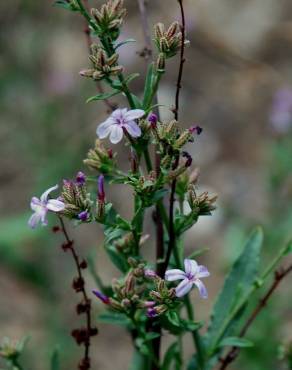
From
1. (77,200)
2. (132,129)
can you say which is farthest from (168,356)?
(132,129)

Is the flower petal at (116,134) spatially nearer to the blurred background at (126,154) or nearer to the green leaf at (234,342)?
the green leaf at (234,342)

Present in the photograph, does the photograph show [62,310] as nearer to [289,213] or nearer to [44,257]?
[44,257]

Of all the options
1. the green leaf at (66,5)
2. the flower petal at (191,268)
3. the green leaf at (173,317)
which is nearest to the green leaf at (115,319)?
the green leaf at (173,317)

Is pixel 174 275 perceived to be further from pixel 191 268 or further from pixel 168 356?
pixel 168 356

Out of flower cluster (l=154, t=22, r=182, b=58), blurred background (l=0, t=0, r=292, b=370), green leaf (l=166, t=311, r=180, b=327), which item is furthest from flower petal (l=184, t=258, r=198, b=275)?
blurred background (l=0, t=0, r=292, b=370)

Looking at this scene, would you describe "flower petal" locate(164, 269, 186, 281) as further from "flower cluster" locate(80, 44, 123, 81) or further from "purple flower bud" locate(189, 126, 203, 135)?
"flower cluster" locate(80, 44, 123, 81)
